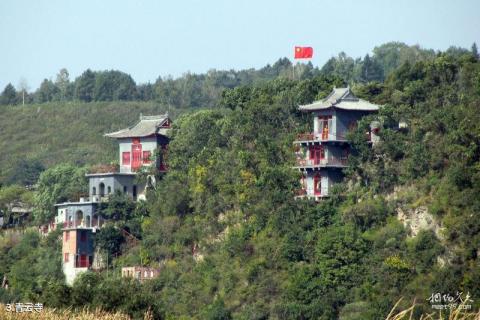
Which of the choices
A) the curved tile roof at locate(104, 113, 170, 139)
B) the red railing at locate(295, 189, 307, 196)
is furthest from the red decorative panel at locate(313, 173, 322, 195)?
the curved tile roof at locate(104, 113, 170, 139)

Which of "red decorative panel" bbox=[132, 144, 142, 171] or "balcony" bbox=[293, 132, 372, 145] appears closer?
"balcony" bbox=[293, 132, 372, 145]

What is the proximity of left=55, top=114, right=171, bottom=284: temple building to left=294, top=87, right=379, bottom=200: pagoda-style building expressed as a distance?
1024cm

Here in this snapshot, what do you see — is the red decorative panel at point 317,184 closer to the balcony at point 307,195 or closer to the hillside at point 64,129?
the balcony at point 307,195

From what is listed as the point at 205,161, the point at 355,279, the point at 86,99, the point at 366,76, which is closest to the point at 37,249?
the point at 205,161

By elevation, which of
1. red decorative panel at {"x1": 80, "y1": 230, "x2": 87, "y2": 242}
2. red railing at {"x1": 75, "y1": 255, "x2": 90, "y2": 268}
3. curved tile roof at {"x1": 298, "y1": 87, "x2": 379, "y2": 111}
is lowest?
red railing at {"x1": 75, "y1": 255, "x2": 90, "y2": 268}

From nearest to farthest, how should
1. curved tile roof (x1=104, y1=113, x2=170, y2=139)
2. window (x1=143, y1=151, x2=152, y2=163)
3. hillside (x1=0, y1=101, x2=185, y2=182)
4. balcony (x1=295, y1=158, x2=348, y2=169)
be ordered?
balcony (x1=295, y1=158, x2=348, y2=169) < window (x1=143, y1=151, x2=152, y2=163) < curved tile roof (x1=104, y1=113, x2=170, y2=139) < hillside (x1=0, y1=101, x2=185, y2=182)

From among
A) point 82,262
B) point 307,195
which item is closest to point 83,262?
point 82,262

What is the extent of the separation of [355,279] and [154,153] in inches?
714

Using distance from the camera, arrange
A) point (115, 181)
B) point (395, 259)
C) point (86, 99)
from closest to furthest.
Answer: point (395, 259), point (115, 181), point (86, 99)

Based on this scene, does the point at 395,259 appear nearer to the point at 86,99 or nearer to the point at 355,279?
the point at 355,279

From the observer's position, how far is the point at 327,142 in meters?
67.0

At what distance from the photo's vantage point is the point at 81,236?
74.2 meters

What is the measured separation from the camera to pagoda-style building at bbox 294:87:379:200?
220 ft

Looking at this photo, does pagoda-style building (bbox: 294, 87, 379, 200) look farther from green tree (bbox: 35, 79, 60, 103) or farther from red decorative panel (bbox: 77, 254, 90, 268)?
green tree (bbox: 35, 79, 60, 103)
